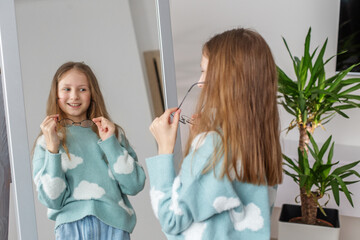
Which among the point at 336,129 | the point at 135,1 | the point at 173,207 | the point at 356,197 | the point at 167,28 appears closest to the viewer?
the point at 173,207

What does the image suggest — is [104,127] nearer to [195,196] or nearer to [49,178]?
[49,178]

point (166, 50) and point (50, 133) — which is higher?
point (166, 50)

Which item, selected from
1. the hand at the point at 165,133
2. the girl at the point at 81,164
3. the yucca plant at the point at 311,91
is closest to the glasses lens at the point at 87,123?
the girl at the point at 81,164

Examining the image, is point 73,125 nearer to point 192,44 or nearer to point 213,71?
point 213,71

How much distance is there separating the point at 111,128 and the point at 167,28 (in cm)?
51

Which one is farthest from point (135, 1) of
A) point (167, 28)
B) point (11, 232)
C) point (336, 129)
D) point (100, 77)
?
point (336, 129)

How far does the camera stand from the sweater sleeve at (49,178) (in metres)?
1.28

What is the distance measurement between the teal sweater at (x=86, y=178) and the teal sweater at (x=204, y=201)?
31 centimetres

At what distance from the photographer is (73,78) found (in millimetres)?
1376

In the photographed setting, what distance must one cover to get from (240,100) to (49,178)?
62cm

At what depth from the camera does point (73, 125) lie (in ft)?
4.51

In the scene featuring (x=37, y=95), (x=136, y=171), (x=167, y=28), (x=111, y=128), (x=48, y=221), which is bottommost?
(x=48, y=221)

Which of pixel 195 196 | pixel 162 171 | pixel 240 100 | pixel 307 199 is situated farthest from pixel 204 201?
pixel 307 199

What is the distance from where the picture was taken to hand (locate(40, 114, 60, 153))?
1.31 m
